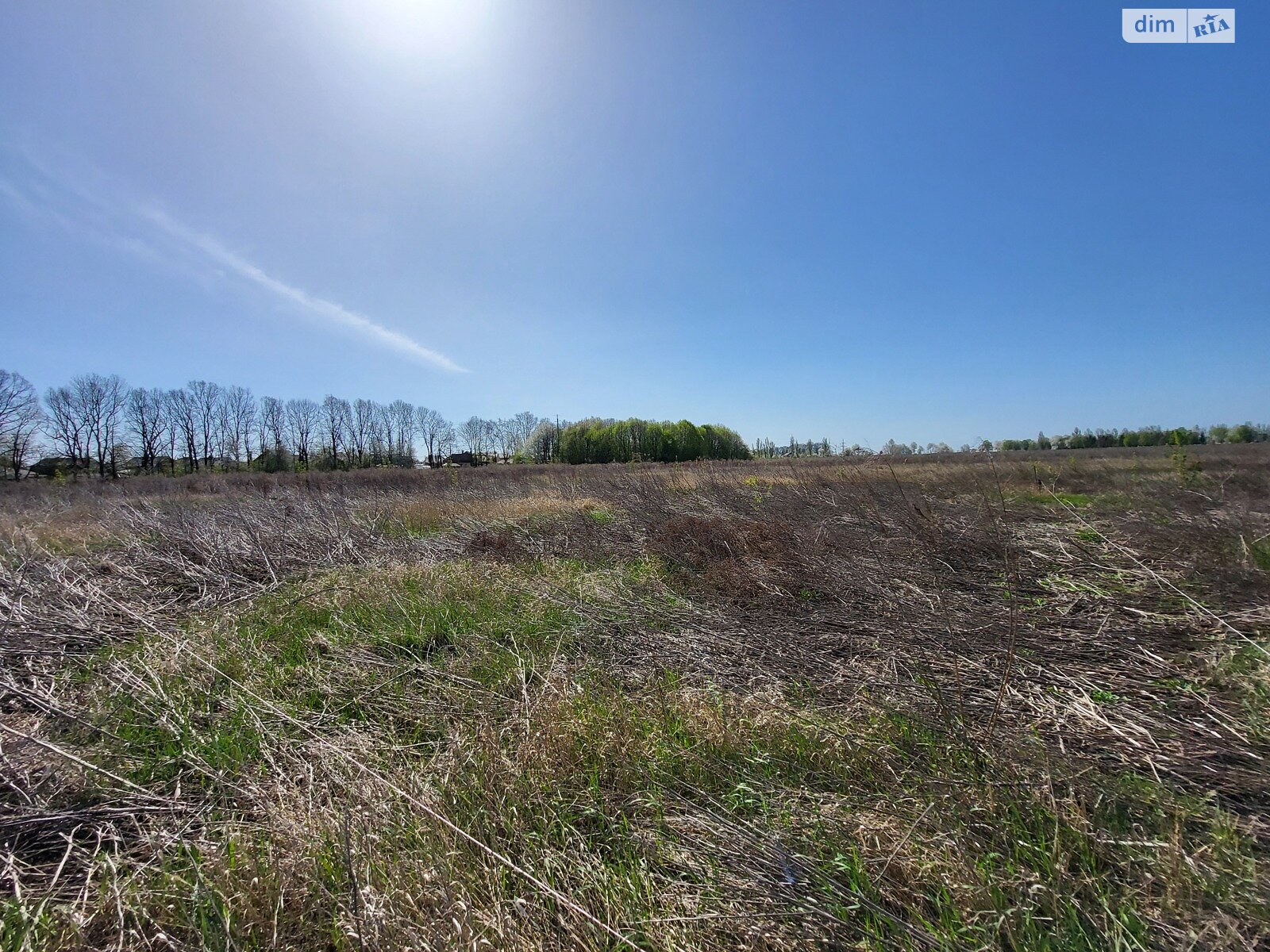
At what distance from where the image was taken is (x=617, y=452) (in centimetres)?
4584

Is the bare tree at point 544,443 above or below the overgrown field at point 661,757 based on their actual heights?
above

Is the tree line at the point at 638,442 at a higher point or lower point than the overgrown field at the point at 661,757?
higher

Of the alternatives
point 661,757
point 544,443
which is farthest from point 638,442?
point 661,757

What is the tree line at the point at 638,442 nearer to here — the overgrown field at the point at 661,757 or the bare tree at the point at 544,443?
the bare tree at the point at 544,443

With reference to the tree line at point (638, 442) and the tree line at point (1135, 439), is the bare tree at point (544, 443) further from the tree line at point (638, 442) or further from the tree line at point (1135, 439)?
the tree line at point (1135, 439)

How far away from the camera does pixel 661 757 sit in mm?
2270

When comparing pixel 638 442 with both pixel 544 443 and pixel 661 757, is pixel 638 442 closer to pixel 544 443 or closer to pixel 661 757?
pixel 544 443

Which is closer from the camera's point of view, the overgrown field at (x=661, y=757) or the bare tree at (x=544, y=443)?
the overgrown field at (x=661, y=757)

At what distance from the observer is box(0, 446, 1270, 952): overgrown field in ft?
4.86

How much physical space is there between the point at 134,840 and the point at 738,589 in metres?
4.28

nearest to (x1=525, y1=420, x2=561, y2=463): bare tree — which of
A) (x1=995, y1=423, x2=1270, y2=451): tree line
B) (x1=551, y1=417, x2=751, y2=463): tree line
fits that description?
(x1=551, y1=417, x2=751, y2=463): tree line

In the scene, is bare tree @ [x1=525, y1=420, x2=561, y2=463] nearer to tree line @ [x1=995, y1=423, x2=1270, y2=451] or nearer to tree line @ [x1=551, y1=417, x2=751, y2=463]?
tree line @ [x1=551, y1=417, x2=751, y2=463]

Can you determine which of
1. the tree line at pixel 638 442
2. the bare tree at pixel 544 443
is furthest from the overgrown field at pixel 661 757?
the bare tree at pixel 544 443

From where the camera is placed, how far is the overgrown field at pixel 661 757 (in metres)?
1.48
